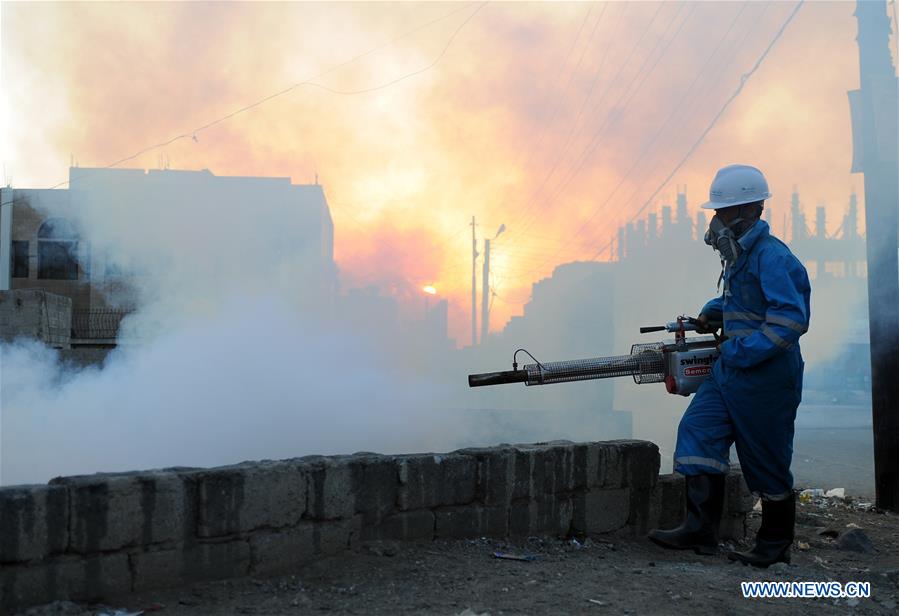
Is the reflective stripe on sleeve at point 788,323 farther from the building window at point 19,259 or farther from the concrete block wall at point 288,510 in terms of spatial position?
the building window at point 19,259

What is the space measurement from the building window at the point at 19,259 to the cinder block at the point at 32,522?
20.8 meters

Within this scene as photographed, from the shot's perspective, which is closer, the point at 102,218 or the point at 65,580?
the point at 65,580

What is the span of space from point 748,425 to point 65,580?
129 inches

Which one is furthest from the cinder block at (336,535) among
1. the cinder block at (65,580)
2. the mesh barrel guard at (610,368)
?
the mesh barrel guard at (610,368)

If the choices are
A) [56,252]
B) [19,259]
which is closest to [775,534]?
[56,252]

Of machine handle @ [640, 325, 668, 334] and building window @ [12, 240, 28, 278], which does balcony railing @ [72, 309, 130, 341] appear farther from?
machine handle @ [640, 325, 668, 334]

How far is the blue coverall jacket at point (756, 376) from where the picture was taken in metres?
3.98

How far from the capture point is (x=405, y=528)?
13.4 ft

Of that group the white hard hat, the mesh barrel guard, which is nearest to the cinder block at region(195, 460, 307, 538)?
the mesh barrel guard

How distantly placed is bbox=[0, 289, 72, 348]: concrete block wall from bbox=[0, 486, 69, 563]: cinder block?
10.3m

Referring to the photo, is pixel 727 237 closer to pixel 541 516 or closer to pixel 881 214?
pixel 541 516

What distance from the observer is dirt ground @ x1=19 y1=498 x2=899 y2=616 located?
3229 mm

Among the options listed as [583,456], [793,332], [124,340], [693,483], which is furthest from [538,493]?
[124,340]

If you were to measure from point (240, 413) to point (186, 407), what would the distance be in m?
0.78
